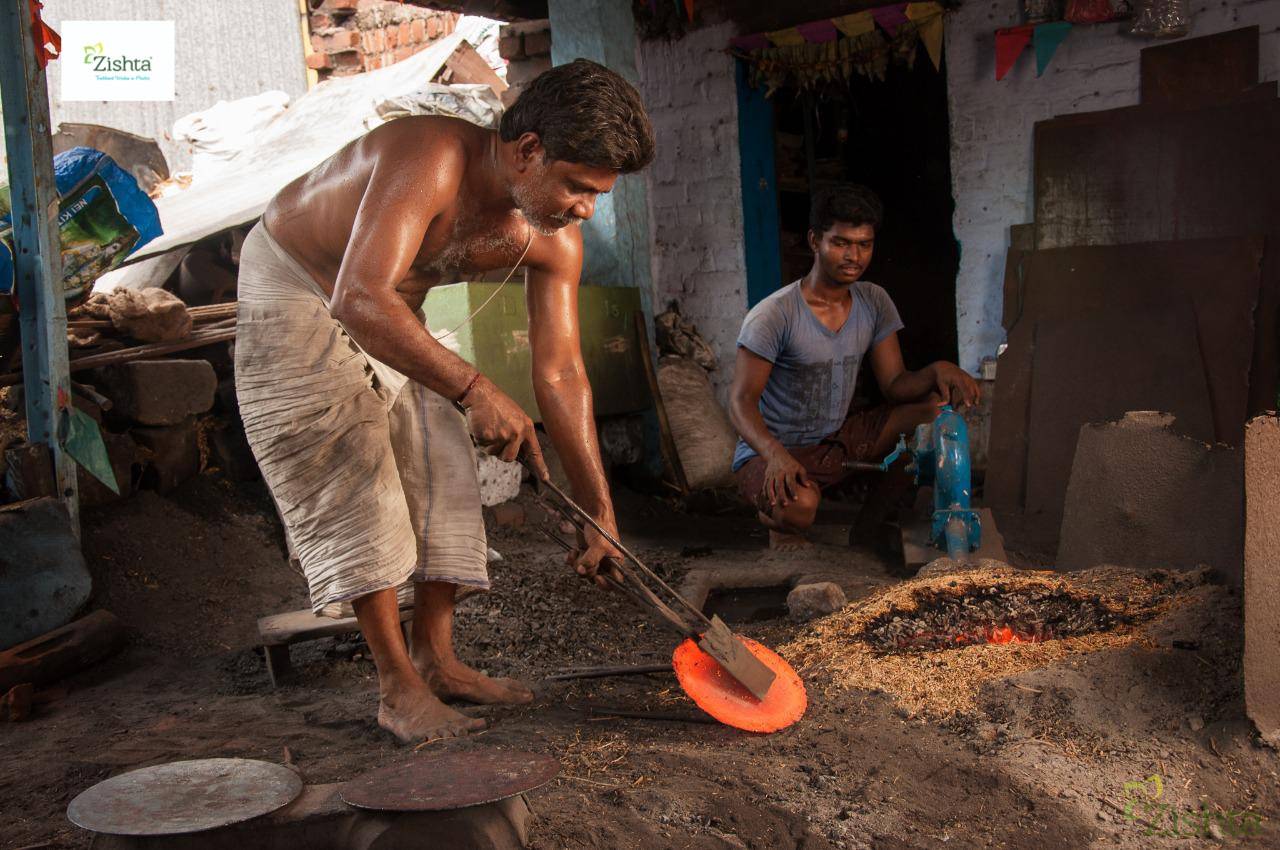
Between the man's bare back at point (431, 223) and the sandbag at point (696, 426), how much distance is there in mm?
3351

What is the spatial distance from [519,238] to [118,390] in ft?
8.53

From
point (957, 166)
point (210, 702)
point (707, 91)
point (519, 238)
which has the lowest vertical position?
point (210, 702)

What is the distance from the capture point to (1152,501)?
12.9ft

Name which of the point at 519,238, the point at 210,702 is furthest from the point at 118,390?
the point at 519,238

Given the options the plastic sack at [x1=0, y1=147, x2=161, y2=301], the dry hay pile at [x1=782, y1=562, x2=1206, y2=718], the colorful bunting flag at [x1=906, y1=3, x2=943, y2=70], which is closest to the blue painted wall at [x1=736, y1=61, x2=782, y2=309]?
the colorful bunting flag at [x1=906, y1=3, x2=943, y2=70]

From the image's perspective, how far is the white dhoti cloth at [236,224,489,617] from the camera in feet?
9.41

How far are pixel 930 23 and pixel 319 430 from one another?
4245mm

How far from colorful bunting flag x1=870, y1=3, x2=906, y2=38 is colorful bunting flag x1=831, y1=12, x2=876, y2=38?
1.3 inches

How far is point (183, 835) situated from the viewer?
1979 millimetres

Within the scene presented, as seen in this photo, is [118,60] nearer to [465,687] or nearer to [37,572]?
[37,572]

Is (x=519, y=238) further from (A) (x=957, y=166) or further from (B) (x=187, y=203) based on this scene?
(B) (x=187, y=203)

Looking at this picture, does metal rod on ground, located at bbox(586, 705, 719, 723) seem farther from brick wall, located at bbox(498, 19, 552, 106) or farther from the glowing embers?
brick wall, located at bbox(498, 19, 552, 106)

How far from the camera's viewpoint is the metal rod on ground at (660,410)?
20.9 feet

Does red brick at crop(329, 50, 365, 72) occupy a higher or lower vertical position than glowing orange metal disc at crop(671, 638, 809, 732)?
higher
